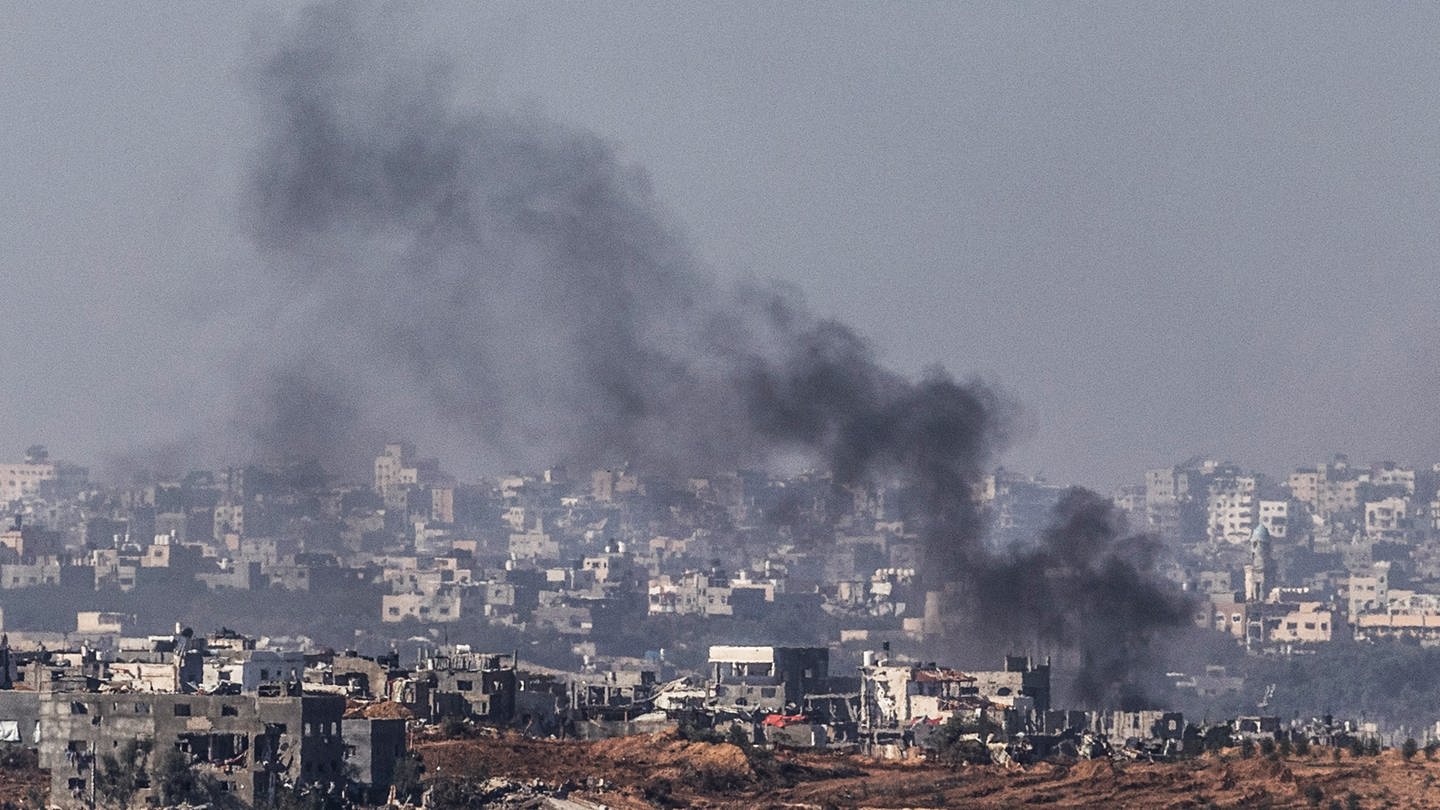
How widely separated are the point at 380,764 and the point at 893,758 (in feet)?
53.6

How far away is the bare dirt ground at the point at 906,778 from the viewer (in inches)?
2785

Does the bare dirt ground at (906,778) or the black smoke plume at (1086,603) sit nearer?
the bare dirt ground at (906,778)

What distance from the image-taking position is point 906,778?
76.8 metres

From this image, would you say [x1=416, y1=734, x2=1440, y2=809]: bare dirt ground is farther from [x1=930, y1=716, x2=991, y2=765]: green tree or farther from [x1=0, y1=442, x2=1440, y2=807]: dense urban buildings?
[x1=0, y1=442, x2=1440, y2=807]: dense urban buildings

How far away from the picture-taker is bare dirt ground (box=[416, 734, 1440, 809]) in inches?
2785

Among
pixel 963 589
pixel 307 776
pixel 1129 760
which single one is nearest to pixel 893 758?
pixel 1129 760

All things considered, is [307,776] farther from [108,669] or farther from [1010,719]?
[1010,719]

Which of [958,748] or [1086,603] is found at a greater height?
[1086,603]

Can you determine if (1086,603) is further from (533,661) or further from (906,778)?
(533,661)

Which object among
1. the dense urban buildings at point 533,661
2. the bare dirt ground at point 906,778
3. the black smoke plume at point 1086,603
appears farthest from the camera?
the black smoke plume at point 1086,603

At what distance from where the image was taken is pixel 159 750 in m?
68.9

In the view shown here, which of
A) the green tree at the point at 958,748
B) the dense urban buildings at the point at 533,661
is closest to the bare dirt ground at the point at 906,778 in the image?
the green tree at the point at 958,748

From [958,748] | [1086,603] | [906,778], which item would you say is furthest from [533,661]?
[906,778]

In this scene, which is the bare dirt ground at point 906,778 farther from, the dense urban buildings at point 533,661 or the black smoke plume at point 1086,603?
the black smoke plume at point 1086,603
